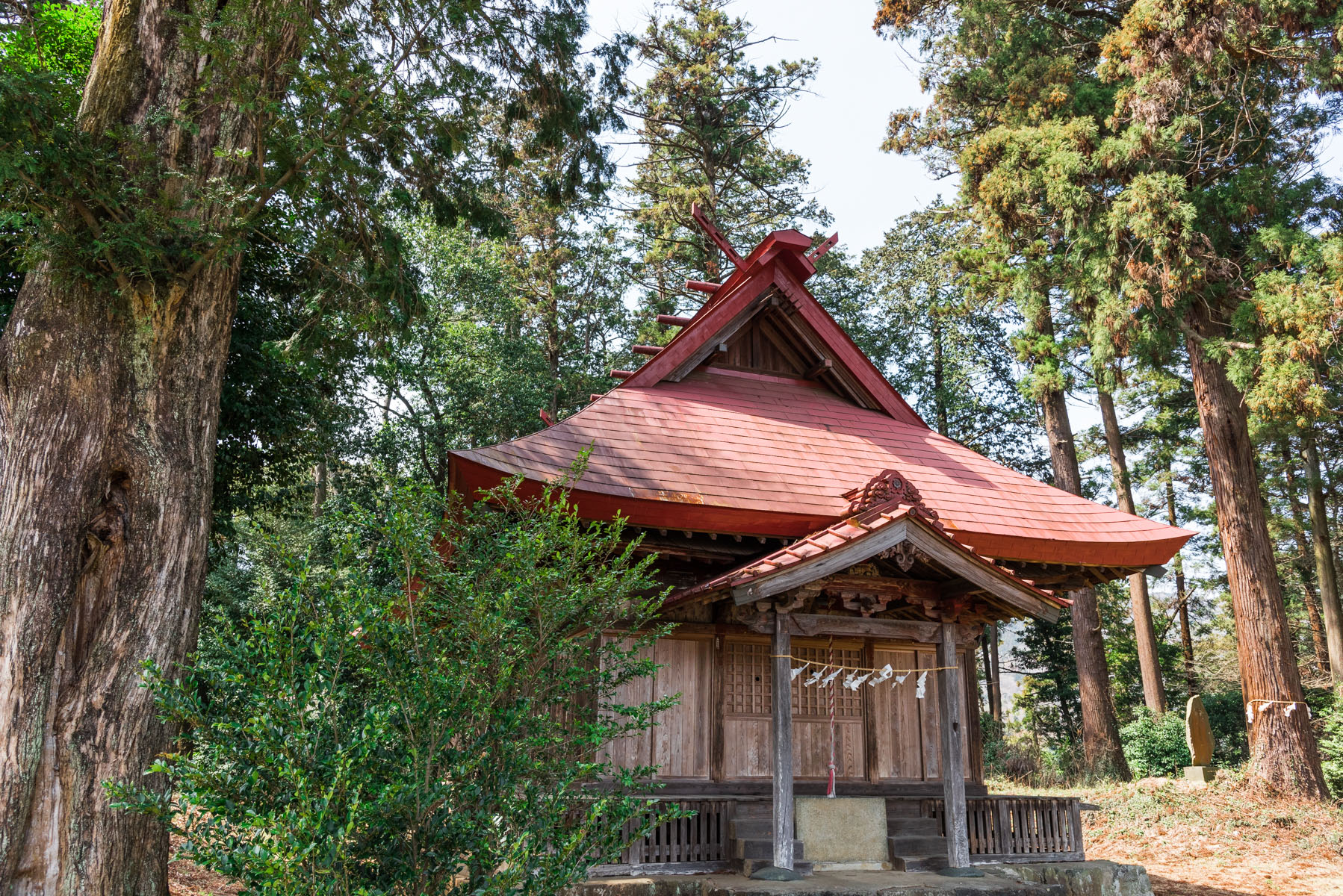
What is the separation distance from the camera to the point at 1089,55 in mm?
18078

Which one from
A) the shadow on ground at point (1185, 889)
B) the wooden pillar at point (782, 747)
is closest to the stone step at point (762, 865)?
the wooden pillar at point (782, 747)

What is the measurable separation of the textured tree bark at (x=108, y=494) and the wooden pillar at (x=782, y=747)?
452 centimetres

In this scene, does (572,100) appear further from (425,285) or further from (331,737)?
(425,285)

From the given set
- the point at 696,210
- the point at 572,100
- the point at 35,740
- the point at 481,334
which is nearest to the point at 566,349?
the point at 481,334

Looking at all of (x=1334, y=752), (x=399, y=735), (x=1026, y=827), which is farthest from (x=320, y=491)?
(x=1334, y=752)

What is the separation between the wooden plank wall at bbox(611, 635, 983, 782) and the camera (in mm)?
8414

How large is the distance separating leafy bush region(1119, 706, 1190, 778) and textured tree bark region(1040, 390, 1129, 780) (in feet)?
→ 1.27

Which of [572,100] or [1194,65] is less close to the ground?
[1194,65]

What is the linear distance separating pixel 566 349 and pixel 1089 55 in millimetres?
14362

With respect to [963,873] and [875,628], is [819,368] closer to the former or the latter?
[875,628]

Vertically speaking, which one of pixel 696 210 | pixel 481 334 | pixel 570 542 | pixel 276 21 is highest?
pixel 481 334

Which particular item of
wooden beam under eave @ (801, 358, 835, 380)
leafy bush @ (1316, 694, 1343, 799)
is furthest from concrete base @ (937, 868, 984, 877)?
leafy bush @ (1316, 694, 1343, 799)

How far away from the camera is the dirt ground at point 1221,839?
991 centimetres

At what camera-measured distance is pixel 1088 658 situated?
1831 centimetres
